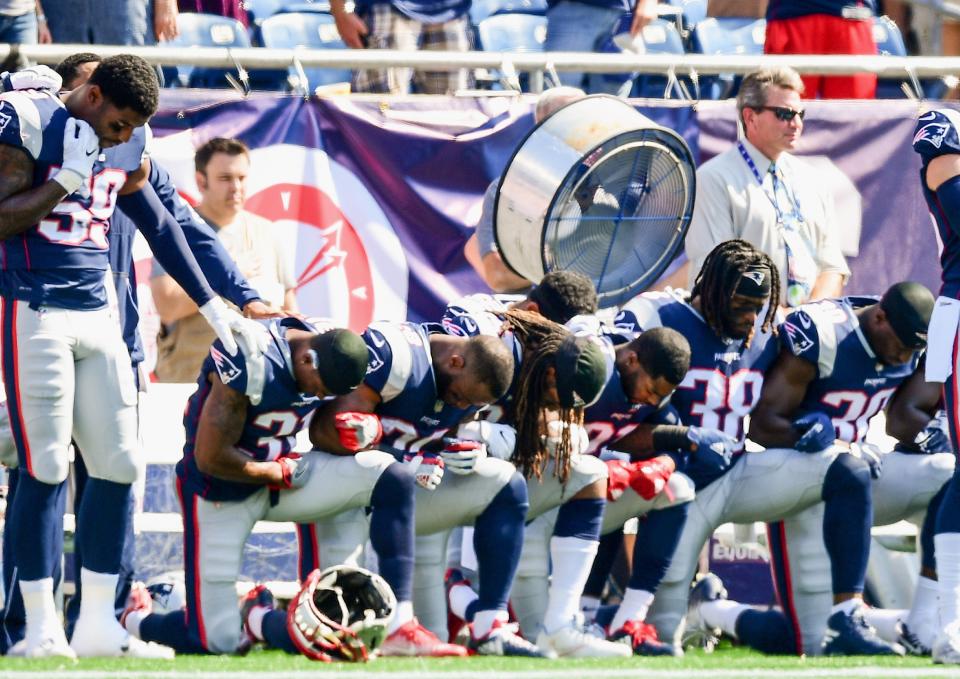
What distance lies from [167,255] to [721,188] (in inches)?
87.4

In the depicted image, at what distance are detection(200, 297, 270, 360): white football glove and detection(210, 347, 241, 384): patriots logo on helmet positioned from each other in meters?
0.03

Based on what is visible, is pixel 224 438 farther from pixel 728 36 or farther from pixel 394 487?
pixel 728 36

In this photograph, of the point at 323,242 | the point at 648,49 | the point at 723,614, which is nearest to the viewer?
the point at 723,614

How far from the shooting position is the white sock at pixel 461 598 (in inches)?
239

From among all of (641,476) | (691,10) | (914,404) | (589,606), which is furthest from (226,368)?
(691,10)

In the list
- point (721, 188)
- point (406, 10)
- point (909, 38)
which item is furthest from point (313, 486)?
point (909, 38)

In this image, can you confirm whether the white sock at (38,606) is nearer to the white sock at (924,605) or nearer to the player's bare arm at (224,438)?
the player's bare arm at (224,438)

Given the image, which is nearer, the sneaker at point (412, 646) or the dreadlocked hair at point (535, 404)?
the sneaker at point (412, 646)

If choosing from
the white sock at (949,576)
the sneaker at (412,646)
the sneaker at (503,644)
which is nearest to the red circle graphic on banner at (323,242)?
the sneaker at (503,644)

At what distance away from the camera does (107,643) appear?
5297mm

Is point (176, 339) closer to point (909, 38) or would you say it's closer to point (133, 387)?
point (133, 387)

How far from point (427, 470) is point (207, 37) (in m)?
3.59

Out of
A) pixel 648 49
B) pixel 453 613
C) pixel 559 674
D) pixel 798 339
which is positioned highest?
pixel 648 49

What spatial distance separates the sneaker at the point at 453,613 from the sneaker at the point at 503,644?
274 mm
